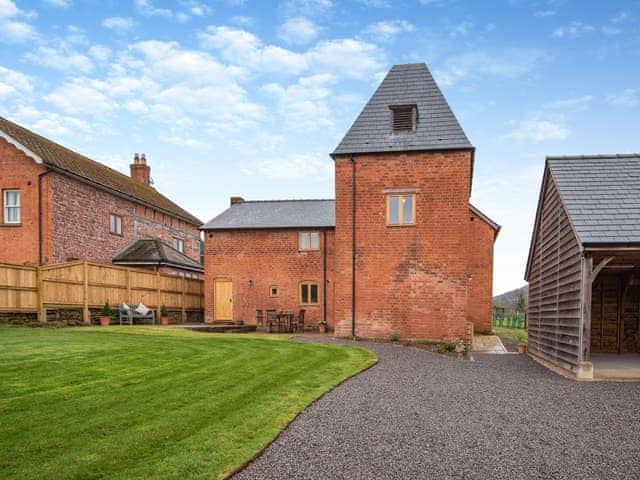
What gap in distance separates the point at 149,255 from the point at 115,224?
260 centimetres

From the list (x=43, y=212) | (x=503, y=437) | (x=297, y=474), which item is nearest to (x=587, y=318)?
(x=503, y=437)

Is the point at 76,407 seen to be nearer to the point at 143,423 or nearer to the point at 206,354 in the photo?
the point at 143,423

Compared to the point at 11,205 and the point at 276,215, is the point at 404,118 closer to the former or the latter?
the point at 276,215

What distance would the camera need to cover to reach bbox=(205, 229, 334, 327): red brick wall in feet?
74.0

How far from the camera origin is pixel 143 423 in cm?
588

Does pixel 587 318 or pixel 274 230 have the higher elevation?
pixel 274 230

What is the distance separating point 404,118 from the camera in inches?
688

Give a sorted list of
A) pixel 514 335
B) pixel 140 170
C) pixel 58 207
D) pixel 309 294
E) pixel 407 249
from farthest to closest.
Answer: pixel 140 170
pixel 514 335
pixel 309 294
pixel 58 207
pixel 407 249

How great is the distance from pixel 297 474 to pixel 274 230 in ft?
60.8

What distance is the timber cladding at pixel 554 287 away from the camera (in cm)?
1096

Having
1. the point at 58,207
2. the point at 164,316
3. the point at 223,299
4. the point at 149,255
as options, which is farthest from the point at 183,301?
the point at 58,207

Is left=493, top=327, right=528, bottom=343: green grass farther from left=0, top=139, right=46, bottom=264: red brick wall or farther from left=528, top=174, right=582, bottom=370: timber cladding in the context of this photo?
left=0, top=139, right=46, bottom=264: red brick wall

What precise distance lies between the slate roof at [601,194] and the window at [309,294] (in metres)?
12.2

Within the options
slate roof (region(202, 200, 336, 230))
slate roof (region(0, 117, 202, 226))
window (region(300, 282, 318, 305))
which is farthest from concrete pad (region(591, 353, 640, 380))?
slate roof (region(0, 117, 202, 226))
